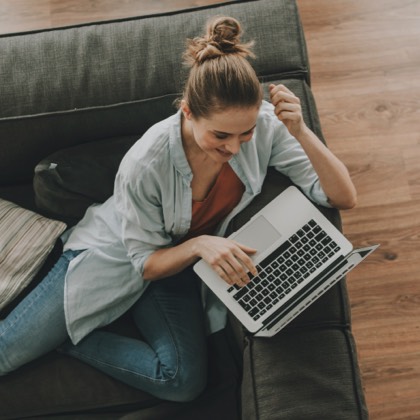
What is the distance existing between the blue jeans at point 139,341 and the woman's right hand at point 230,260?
0.92 ft

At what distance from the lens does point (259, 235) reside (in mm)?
1438

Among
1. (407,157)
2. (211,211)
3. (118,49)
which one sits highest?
(118,49)

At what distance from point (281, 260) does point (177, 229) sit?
0.95 ft

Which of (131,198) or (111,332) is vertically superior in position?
(131,198)

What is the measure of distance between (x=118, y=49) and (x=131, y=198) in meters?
0.46

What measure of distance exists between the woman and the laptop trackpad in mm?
57

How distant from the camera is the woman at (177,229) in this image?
1261mm

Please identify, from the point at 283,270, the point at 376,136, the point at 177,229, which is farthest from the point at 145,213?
the point at 376,136

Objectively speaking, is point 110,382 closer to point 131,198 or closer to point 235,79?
point 131,198

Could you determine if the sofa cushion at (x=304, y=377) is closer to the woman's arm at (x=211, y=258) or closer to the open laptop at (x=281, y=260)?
the open laptop at (x=281, y=260)

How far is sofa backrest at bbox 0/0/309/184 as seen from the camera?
1.61 meters

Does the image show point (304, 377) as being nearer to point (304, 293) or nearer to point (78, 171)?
point (304, 293)

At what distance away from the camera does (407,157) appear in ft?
6.93

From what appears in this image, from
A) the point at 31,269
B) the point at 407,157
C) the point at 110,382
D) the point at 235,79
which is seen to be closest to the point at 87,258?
the point at 31,269
